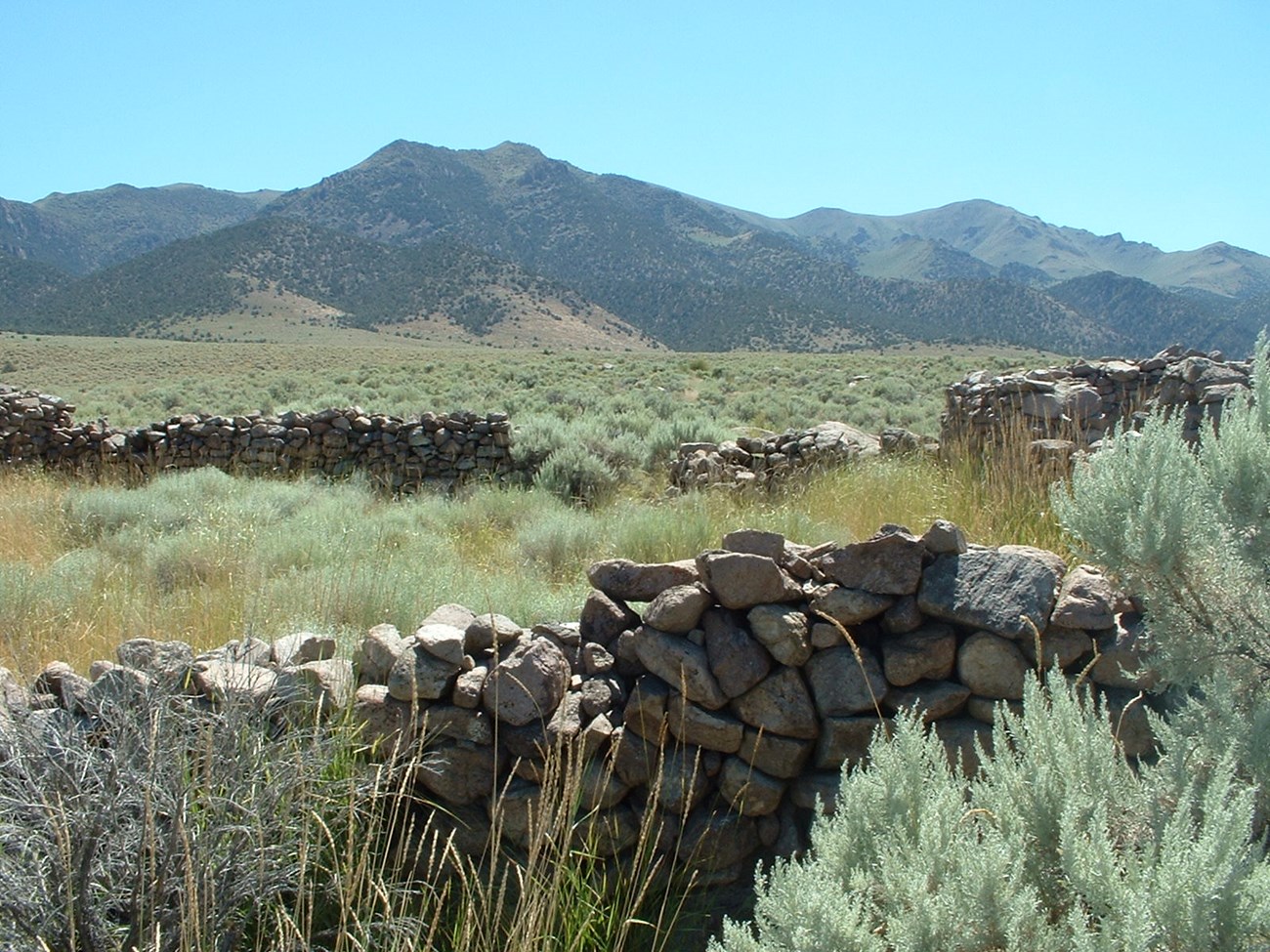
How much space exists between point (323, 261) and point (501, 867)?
89751 mm

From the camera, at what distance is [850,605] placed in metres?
4.00

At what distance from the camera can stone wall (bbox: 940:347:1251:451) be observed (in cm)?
866

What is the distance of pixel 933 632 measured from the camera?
3920 millimetres

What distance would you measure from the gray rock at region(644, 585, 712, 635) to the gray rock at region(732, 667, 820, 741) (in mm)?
388

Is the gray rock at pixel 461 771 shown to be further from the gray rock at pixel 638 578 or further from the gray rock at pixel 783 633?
the gray rock at pixel 783 633

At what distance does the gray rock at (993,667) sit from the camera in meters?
3.76

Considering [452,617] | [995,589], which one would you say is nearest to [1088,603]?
[995,589]

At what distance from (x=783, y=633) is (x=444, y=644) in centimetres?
143

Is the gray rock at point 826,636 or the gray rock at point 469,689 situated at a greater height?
the gray rock at point 826,636

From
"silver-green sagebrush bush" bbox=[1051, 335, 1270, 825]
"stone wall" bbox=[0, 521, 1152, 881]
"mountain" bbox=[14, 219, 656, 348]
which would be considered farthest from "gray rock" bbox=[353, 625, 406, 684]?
"mountain" bbox=[14, 219, 656, 348]

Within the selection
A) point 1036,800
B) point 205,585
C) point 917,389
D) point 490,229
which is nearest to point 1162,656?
point 1036,800

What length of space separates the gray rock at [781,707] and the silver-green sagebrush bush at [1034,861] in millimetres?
1219

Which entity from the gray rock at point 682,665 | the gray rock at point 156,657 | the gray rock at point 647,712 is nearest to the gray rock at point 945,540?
the gray rock at point 682,665

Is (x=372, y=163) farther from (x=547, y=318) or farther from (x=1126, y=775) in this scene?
(x=1126, y=775)
